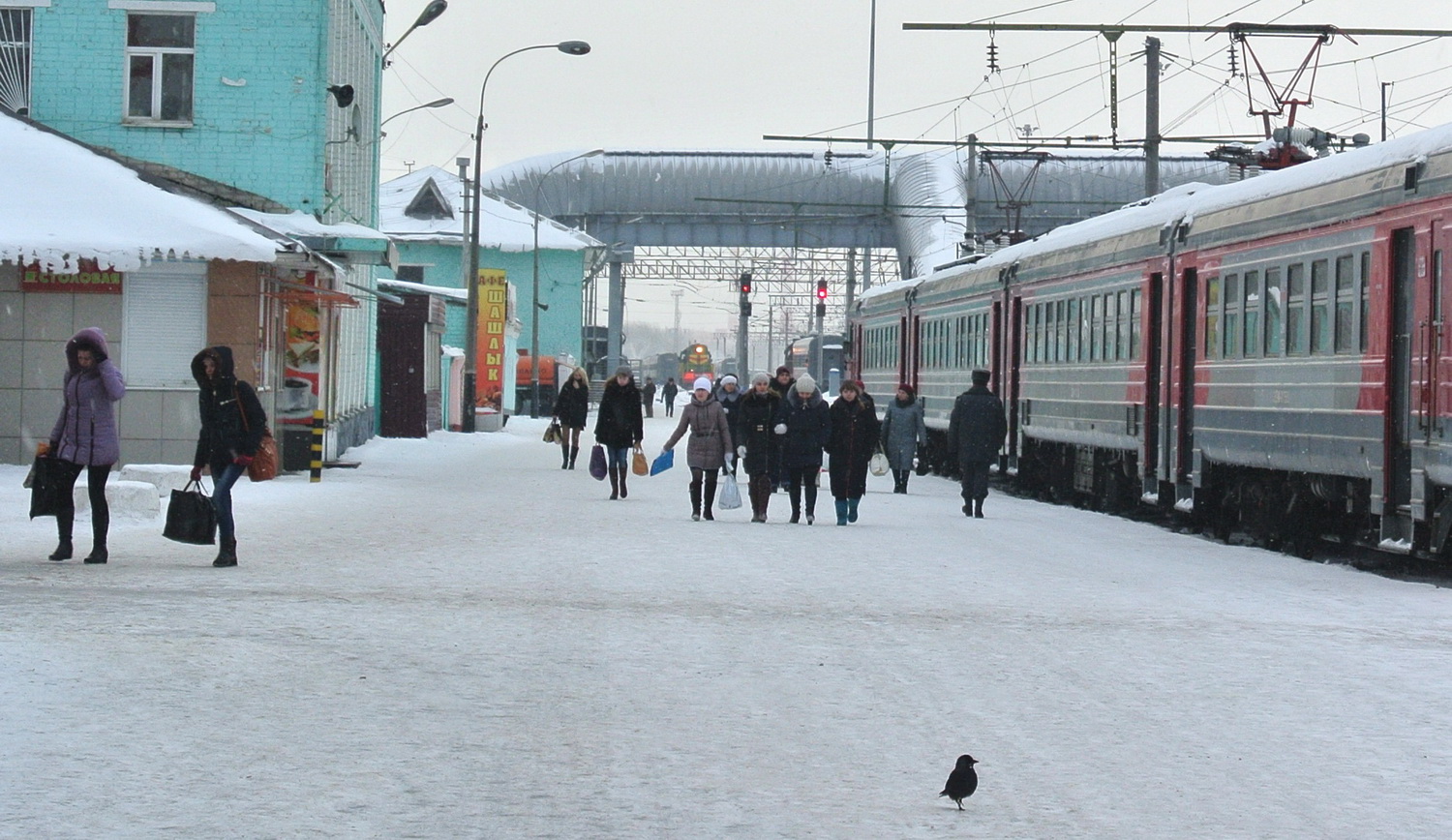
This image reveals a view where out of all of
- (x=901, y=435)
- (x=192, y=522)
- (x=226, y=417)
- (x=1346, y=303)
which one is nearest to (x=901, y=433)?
(x=901, y=435)

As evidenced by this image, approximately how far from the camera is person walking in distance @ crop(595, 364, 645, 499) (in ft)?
83.7

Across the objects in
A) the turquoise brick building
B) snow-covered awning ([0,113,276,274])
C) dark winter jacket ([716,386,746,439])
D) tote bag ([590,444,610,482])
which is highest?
the turquoise brick building

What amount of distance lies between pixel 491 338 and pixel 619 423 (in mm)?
36245

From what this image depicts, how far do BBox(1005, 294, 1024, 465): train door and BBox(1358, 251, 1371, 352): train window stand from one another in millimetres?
13294

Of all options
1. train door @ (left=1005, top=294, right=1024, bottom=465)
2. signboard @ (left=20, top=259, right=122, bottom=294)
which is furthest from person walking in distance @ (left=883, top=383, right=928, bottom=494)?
signboard @ (left=20, top=259, right=122, bottom=294)

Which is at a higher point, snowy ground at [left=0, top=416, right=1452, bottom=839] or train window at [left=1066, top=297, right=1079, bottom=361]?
train window at [left=1066, top=297, right=1079, bottom=361]

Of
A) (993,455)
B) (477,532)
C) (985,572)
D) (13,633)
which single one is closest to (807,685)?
(13,633)

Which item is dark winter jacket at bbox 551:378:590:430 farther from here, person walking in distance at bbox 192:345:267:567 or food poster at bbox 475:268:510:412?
food poster at bbox 475:268:510:412

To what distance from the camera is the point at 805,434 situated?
22.0m

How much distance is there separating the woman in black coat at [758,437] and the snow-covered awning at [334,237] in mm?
7243

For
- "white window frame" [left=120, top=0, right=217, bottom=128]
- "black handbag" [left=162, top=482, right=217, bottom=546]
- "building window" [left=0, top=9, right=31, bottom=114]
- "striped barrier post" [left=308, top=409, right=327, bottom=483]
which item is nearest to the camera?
"black handbag" [left=162, top=482, right=217, bottom=546]

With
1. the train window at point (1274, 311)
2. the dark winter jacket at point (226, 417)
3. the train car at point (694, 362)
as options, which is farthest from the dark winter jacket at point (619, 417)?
the train car at point (694, 362)

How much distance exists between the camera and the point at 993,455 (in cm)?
2420

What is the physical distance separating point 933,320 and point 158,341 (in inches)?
594
